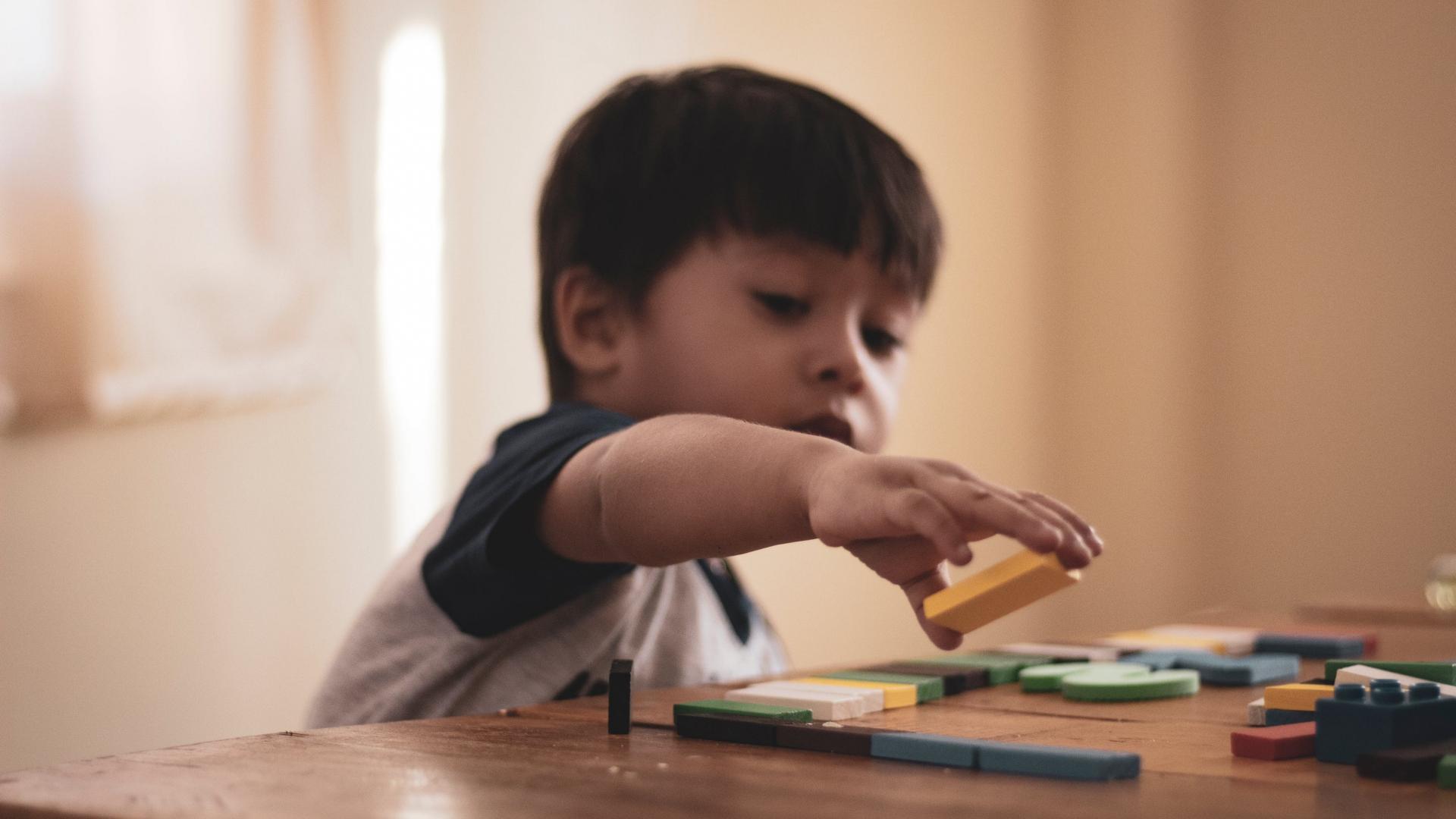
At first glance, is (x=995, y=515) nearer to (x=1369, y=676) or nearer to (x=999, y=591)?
(x=999, y=591)

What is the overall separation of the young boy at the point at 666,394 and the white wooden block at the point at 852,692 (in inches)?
2.6

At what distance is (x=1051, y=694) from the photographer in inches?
26.1

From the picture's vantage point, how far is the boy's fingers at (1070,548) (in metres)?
0.45

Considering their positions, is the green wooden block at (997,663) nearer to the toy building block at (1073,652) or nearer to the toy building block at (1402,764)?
the toy building block at (1073,652)

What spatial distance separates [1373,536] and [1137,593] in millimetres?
524

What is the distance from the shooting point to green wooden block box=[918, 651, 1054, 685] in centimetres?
70

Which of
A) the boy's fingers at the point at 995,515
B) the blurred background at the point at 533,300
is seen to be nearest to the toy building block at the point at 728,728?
the boy's fingers at the point at 995,515

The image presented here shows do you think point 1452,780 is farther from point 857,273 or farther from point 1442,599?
point 1442,599

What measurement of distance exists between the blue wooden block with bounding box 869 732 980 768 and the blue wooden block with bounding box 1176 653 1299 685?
0.90 ft

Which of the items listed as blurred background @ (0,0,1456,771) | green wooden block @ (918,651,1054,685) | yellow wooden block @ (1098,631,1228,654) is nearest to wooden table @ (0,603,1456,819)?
green wooden block @ (918,651,1054,685)

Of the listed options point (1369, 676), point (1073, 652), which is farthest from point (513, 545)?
point (1369, 676)

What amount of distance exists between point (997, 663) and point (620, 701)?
0.25m

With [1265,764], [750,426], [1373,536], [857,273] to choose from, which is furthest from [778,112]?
[1373,536]

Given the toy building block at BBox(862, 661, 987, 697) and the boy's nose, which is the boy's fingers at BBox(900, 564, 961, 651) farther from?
the boy's nose
